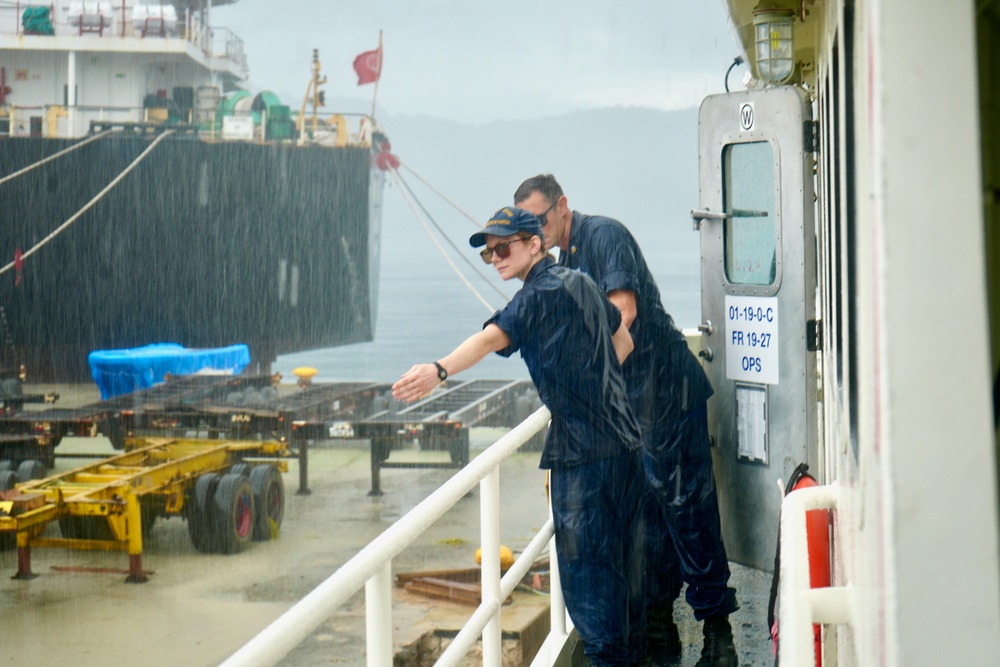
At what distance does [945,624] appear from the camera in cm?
91

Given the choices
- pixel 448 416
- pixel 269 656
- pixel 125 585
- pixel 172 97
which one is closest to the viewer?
pixel 269 656

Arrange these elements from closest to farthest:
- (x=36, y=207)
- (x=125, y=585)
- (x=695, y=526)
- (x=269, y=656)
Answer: (x=269, y=656) → (x=695, y=526) → (x=125, y=585) → (x=36, y=207)

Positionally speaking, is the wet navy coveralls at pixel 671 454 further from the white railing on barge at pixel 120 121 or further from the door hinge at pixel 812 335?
the white railing on barge at pixel 120 121

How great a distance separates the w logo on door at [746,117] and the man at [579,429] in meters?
1.37

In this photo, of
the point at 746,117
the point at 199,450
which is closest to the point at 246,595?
the point at 199,450

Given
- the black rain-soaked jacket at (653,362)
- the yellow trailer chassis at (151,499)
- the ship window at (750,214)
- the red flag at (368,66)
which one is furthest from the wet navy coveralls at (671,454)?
the red flag at (368,66)

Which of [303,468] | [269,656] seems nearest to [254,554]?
[303,468]

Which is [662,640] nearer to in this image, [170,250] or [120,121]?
[170,250]

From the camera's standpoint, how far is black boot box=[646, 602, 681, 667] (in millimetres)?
3564

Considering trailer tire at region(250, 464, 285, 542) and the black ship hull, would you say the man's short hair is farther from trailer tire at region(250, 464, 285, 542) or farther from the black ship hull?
the black ship hull

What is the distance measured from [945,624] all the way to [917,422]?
18 cm

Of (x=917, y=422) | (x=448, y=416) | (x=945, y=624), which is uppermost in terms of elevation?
(x=917, y=422)

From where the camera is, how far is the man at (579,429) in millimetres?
2898

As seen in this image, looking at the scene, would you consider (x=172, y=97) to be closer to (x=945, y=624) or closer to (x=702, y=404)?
(x=702, y=404)
